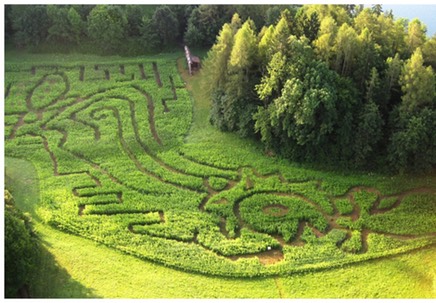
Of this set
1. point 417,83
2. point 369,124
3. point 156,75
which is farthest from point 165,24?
point 417,83

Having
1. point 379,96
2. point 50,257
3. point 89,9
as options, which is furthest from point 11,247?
point 89,9

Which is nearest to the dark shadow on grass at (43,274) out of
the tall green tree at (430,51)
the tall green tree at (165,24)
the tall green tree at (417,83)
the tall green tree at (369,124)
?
the tall green tree at (369,124)

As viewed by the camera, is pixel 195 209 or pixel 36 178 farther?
pixel 36 178

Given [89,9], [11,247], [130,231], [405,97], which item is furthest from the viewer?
[89,9]

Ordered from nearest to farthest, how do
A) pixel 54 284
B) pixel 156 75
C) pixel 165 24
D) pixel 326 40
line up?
pixel 54 284 → pixel 326 40 → pixel 156 75 → pixel 165 24

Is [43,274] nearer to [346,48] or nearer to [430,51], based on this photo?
[346,48]

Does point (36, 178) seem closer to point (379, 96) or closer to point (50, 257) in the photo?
point (50, 257)

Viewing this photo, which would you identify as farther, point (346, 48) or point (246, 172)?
point (246, 172)

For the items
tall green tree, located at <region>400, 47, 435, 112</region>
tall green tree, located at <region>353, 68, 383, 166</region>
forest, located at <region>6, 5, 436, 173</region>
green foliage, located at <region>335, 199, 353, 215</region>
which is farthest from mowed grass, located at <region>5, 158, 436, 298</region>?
tall green tree, located at <region>400, 47, 435, 112</region>
